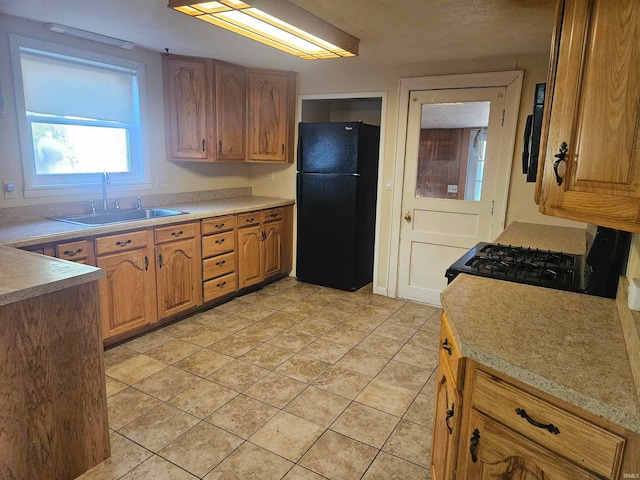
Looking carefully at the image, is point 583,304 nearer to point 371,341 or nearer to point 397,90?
point 371,341

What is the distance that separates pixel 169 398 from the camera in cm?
244

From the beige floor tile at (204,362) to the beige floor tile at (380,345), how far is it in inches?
39.3

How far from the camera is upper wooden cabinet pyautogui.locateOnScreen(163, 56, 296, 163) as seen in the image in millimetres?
3799

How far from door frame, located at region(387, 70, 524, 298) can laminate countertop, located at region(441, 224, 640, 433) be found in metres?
2.03

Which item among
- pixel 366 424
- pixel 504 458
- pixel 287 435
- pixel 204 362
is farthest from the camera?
pixel 204 362

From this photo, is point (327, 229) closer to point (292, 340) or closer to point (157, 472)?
point (292, 340)

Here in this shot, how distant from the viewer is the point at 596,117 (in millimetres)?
1104

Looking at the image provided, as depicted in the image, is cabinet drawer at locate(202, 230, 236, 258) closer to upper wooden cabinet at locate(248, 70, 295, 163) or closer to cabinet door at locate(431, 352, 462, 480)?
upper wooden cabinet at locate(248, 70, 295, 163)

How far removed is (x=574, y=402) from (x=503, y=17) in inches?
89.8

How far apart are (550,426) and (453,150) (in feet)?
10.1

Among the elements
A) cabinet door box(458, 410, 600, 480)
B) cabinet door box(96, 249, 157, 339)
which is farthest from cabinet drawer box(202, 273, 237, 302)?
cabinet door box(458, 410, 600, 480)

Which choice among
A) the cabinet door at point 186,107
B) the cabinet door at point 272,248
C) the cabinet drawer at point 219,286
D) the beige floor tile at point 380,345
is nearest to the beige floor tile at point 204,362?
the cabinet drawer at point 219,286

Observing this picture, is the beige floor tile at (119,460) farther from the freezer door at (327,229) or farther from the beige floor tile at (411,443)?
the freezer door at (327,229)

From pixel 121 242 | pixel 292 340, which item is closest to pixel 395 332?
pixel 292 340
